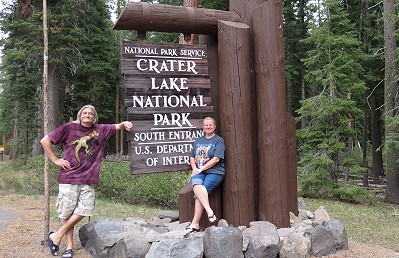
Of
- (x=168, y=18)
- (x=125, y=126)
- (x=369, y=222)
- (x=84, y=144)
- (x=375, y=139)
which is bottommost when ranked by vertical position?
(x=369, y=222)

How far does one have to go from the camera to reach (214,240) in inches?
181

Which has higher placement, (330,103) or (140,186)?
(330,103)

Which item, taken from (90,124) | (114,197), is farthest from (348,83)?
(90,124)

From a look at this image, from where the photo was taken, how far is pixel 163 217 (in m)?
6.37

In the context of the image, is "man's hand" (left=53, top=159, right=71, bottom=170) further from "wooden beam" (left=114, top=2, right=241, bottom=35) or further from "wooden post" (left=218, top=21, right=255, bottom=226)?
"wooden post" (left=218, top=21, right=255, bottom=226)

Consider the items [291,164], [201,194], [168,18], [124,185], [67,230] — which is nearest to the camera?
[67,230]

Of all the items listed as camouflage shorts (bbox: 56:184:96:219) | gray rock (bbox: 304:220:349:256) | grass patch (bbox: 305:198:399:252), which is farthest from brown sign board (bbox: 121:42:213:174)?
grass patch (bbox: 305:198:399:252)

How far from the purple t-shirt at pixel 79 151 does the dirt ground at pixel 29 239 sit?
1.05 meters

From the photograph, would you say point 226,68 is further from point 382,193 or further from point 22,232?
point 382,193

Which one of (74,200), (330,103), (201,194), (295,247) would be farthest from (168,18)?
(330,103)

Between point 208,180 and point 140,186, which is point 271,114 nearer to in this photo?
point 208,180

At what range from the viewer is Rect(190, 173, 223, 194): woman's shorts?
5.24 m

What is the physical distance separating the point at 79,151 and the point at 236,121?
6.99 ft

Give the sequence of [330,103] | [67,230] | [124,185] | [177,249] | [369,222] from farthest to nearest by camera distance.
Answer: [330,103] → [124,185] → [369,222] → [67,230] → [177,249]
